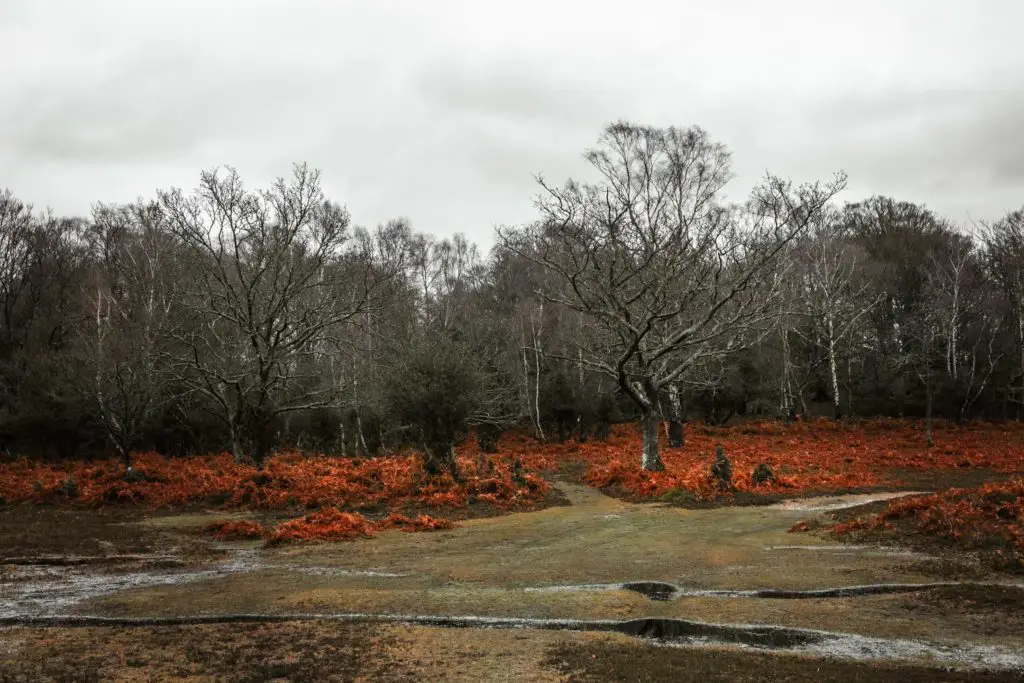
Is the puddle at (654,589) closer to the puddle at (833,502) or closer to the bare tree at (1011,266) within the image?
the puddle at (833,502)

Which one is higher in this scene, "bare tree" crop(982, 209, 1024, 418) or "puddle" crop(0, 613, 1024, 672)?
"bare tree" crop(982, 209, 1024, 418)

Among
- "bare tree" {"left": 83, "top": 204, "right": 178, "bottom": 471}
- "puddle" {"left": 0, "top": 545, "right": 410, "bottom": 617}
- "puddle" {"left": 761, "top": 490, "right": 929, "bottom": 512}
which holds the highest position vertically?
"bare tree" {"left": 83, "top": 204, "right": 178, "bottom": 471}

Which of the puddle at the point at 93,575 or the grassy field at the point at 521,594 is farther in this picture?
the puddle at the point at 93,575

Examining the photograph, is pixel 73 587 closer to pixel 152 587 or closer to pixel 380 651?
pixel 152 587

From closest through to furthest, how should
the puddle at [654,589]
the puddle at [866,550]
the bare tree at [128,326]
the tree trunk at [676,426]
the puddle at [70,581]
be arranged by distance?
the puddle at [654,589] → the puddle at [70,581] → the puddle at [866,550] → the bare tree at [128,326] → the tree trunk at [676,426]

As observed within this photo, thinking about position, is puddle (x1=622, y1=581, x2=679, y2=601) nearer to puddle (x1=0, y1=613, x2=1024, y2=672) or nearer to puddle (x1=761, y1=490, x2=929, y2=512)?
puddle (x1=0, y1=613, x2=1024, y2=672)

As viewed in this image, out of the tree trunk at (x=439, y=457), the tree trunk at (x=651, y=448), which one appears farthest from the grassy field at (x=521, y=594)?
the tree trunk at (x=651, y=448)

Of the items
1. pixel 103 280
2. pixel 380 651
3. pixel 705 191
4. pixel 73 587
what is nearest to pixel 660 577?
pixel 380 651

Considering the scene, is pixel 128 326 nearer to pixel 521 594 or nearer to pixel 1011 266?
pixel 521 594

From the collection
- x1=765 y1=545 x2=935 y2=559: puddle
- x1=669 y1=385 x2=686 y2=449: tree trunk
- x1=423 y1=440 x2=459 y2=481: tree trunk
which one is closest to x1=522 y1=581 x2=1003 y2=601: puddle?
x1=765 y1=545 x2=935 y2=559: puddle

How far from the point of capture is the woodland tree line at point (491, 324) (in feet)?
70.0

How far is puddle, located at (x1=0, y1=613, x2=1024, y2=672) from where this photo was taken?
6.08m

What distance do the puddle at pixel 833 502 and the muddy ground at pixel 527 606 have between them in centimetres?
205

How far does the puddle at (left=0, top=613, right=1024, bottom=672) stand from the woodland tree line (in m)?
11.1
